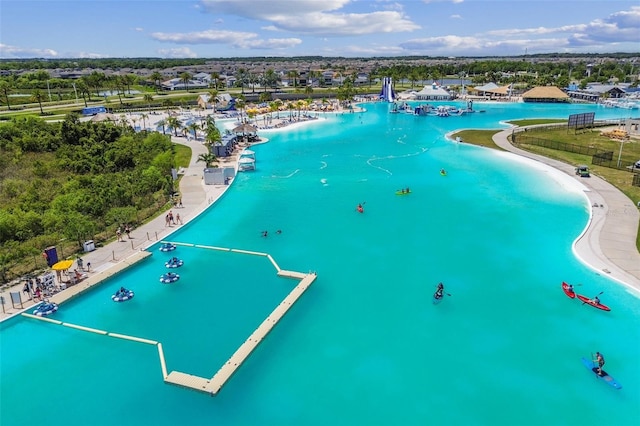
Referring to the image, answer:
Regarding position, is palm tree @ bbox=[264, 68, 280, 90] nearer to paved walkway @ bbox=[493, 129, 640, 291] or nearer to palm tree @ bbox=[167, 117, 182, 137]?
palm tree @ bbox=[167, 117, 182, 137]

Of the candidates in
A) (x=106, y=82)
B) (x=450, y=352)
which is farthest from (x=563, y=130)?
(x=106, y=82)

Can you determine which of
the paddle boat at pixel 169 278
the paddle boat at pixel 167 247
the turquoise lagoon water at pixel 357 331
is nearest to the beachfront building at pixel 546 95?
the turquoise lagoon water at pixel 357 331

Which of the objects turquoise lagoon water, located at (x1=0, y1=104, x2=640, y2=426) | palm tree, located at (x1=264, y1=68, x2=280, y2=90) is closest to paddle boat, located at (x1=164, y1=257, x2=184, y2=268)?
turquoise lagoon water, located at (x1=0, y1=104, x2=640, y2=426)

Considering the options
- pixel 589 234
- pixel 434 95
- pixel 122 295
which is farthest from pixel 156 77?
pixel 589 234

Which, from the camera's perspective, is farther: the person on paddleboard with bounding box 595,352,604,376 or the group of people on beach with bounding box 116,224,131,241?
the group of people on beach with bounding box 116,224,131,241

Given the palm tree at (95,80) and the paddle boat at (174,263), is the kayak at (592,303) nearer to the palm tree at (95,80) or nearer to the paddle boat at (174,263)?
the paddle boat at (174,263)

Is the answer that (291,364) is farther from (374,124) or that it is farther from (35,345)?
(374,124)

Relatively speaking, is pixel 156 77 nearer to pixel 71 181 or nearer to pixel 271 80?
pixel 271 80

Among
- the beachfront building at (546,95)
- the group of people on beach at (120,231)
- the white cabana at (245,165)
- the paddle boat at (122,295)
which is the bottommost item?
the paddle boat at (122,295)
